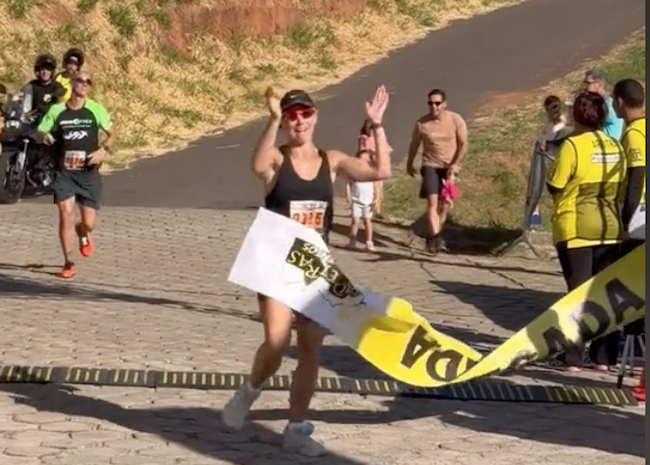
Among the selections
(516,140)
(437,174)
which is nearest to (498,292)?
(437,174)

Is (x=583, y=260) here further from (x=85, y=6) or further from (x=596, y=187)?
(x=85, y=6)

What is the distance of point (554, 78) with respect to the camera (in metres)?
29.2

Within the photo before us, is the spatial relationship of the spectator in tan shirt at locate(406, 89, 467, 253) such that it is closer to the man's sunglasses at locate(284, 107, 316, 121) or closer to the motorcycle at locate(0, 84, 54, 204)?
the motorcycle at locate(0, 84, 54, 204)

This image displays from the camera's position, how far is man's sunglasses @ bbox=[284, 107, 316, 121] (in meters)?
7.34

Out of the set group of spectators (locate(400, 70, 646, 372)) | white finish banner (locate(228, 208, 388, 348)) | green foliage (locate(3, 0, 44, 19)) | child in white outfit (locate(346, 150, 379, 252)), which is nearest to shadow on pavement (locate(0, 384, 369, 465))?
white finish banner (locate(228, 208, 388, 348))

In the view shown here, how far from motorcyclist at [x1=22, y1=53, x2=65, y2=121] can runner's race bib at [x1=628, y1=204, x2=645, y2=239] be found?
35.0 feet

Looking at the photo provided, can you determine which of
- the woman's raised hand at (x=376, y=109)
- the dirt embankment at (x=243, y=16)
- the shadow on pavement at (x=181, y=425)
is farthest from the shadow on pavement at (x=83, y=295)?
the dirt embankment at (x=243, y=16)

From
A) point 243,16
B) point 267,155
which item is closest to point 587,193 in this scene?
point 267,155

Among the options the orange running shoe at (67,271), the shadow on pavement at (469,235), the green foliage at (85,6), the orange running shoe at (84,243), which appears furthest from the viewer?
the green foliage at (85,6)

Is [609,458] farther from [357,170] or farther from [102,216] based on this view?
[102,216]

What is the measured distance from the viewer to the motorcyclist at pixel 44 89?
18219mm

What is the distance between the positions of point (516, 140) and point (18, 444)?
53.8 feet

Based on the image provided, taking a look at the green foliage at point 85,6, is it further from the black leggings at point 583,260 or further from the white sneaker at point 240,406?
the white sneaker at point 240,406

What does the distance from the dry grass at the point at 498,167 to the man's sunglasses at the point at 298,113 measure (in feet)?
33.7
